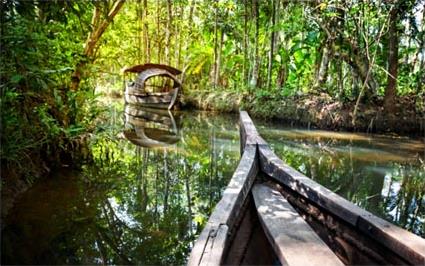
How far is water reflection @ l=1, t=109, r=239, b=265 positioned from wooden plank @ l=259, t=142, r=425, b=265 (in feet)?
2.82

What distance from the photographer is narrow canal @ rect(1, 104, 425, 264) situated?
118 inches

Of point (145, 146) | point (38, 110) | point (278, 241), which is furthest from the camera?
Answer: point (145, 146)

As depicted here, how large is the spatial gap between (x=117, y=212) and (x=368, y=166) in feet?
13.5

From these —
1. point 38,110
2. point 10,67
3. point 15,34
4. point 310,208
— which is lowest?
point 310,208

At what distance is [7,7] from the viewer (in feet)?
7.82

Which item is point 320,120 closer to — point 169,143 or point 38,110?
point 169,143

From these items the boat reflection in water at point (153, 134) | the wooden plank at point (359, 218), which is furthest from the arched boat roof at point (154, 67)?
the wooden plank at point (359, 218)

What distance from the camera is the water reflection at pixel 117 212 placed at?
114 inches

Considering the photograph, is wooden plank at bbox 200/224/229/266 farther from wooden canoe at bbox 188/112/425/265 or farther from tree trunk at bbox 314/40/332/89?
tree trunk at bbox 314/40/332/89

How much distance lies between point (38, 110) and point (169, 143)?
13.3ft

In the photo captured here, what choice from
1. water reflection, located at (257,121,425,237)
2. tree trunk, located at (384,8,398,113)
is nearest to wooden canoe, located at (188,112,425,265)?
water reflection, located at (257,121,425,237)

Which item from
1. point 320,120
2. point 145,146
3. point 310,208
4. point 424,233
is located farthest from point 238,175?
point 320,120

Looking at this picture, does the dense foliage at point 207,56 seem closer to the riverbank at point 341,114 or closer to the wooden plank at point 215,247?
the riverbank at point 341,114

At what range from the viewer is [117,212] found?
3773 mm
